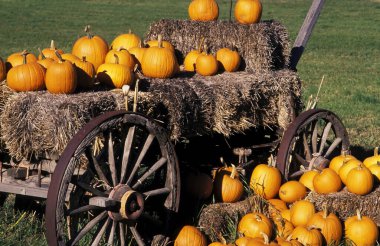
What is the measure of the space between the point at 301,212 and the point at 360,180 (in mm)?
615

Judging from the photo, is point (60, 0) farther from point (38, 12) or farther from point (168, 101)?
point (168, 101)

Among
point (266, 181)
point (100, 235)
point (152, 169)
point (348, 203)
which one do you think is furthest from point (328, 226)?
point (100, 235)

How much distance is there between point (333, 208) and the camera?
6.70 m

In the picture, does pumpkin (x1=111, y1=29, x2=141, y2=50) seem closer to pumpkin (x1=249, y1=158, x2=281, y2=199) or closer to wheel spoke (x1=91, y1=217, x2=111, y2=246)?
pumpkin (x1=249, y1=158, x2=281, y2=199)

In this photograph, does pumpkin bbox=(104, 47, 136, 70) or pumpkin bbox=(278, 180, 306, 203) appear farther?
pumpkin bbox=(278, 180, 306, 203)

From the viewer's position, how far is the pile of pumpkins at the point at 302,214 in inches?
240

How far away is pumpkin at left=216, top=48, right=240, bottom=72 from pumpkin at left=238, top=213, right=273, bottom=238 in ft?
5.66

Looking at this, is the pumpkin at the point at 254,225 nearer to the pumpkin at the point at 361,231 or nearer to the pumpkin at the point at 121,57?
the pumpkin at the point at 361,231

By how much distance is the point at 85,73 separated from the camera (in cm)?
618

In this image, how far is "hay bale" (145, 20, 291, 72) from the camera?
764 centimetres

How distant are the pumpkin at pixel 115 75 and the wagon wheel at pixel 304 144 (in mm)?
1653

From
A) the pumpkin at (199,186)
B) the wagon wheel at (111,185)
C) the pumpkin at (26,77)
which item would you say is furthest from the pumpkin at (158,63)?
the pumpkin at (26,77)

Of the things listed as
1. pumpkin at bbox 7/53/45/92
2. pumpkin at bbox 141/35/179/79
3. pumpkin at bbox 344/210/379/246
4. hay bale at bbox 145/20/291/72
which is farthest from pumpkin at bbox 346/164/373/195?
pumpkin at bbox 7/53/45/92

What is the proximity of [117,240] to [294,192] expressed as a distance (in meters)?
1.73
